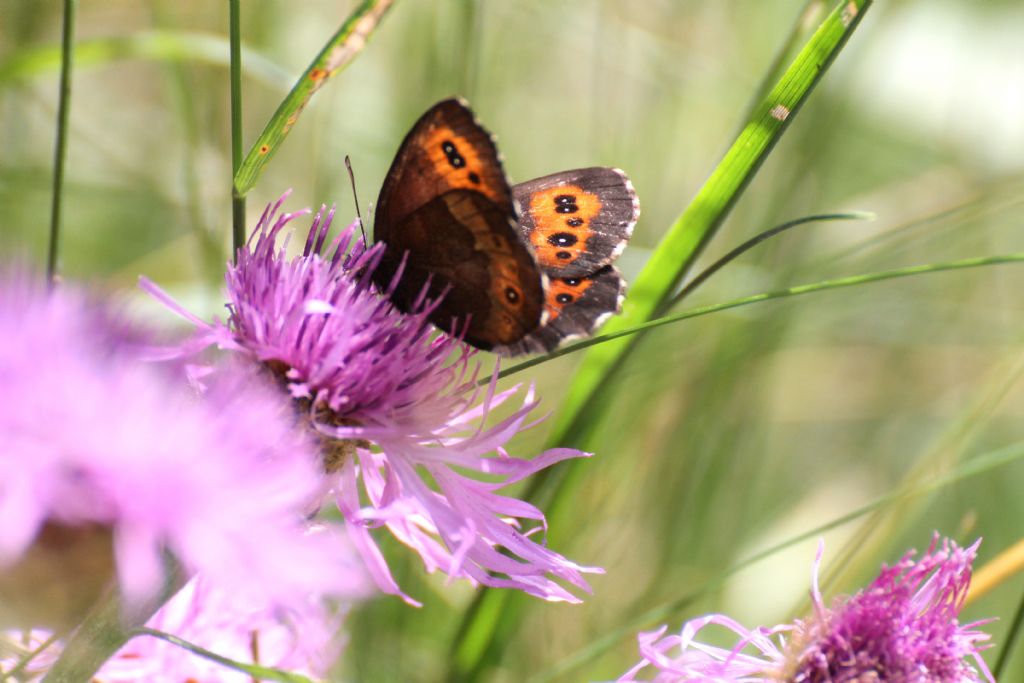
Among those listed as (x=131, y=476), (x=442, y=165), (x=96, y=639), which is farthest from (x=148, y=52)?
(x=131, y=476)

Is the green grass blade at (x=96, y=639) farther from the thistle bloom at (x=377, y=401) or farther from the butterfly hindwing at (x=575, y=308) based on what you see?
the butterfly hindwing at (x=575, y=308)

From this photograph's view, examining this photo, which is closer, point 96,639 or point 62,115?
point 96,639

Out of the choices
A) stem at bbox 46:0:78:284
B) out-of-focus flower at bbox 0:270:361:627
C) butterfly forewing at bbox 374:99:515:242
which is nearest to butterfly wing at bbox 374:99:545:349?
butterfly forewing at bbox 374:99:515:242

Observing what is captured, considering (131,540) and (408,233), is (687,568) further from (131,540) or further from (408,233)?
(131,540)

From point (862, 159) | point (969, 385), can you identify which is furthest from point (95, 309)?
point (862, 159)

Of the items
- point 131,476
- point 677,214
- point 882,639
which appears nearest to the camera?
point 131,476

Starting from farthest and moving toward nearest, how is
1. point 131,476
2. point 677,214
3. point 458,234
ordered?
point 677,214 < point 458,234 < point 131,476

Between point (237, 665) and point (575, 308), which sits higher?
point (575, 308)

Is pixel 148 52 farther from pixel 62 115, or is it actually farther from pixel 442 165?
pixel 442 165
